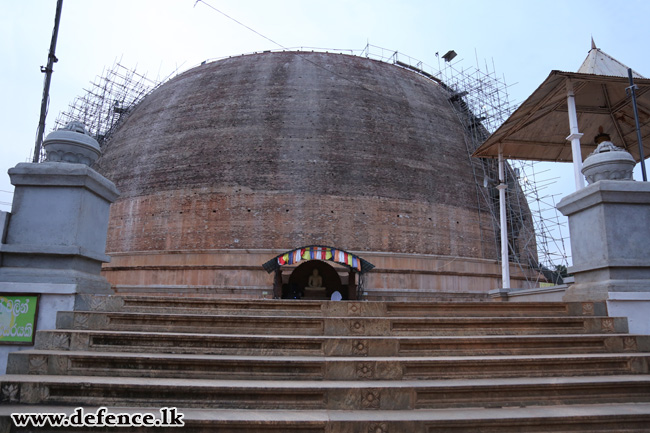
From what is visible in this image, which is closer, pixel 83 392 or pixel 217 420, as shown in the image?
pixel 217 420

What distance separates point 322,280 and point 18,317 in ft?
46.7

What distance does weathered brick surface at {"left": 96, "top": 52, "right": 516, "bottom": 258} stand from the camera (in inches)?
741

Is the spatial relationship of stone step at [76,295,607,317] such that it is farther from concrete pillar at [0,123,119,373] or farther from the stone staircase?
concrete pillar at [0,123,119,373]

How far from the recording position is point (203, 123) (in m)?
21.3

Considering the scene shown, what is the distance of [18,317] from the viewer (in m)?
4.79

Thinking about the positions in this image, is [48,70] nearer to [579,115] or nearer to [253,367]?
[253,367]

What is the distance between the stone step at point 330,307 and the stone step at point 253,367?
1.14 meters

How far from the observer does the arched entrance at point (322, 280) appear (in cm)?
1820

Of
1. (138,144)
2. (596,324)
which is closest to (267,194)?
(138,144)

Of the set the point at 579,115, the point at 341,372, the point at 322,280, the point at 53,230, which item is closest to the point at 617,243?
the point at 341,372

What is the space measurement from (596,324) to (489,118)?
77.8 ft

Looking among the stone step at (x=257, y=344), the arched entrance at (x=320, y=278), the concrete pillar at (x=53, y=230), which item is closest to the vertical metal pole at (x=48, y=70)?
the concrete pillar at (x=53, y=230)

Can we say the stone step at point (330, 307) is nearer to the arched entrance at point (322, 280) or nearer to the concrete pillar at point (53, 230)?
the concrete pillar at point (53, 230)

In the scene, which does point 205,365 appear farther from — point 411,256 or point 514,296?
point 411,256
